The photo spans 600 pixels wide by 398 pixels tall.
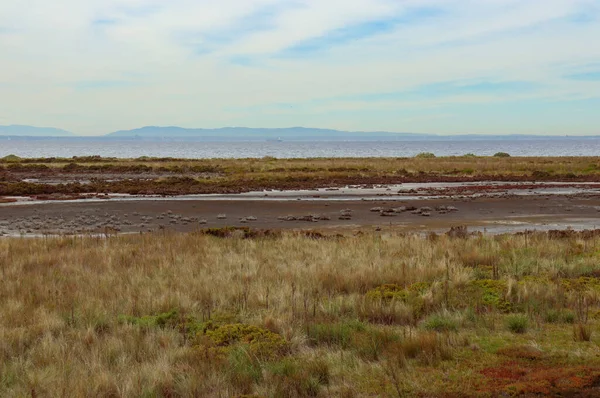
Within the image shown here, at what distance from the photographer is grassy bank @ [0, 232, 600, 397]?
6031 millimetres

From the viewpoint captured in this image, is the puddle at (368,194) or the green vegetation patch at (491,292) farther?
the puddle at (368,194)

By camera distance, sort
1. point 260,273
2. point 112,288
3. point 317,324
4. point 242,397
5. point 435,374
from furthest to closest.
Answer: point 260,273 < point 112,288 < point 317,324 < point 435,374 < point 242,397

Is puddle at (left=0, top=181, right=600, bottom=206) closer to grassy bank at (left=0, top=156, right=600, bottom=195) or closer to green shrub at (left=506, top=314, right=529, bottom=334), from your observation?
grassy bank at (left=0, top=156, right=600, bottom=195)

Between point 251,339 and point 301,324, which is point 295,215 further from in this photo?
point 251,339

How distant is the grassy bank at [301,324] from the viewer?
6031 millimetres

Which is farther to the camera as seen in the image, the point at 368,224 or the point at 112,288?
the point at 368,224

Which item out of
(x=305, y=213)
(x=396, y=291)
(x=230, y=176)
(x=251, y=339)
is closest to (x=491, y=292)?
(x=396, y=291)

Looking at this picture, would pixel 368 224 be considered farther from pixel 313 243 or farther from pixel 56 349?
pixel 56 349

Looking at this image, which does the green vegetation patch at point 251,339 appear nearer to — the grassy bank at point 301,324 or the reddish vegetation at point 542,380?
the grassy bank at point 301,324

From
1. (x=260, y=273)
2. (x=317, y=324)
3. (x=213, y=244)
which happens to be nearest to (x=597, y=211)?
(x=213, y=244)

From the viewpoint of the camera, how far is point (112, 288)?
428 inches

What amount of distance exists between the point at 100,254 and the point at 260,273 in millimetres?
5365

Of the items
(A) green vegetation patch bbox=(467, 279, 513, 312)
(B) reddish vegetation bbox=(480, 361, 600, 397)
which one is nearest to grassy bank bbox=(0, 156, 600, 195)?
(A) green vegetation patch bbox=(467, 279, 513, 312)

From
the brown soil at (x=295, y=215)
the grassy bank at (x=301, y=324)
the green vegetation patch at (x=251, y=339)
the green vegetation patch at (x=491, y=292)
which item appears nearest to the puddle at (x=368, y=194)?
the brown soil at (x=295, y=215)
